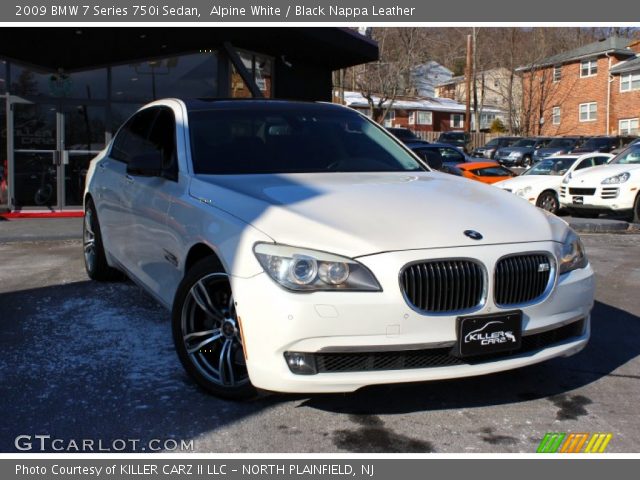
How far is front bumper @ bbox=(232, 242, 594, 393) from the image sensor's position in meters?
3.35

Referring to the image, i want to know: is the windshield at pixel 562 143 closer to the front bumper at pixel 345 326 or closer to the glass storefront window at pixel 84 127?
the glass storefront window at pixel 84 127

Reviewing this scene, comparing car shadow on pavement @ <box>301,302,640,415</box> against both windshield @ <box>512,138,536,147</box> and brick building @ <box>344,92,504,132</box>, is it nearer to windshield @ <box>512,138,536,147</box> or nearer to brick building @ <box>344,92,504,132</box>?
windshield @ <box>512,138,536,147</box>

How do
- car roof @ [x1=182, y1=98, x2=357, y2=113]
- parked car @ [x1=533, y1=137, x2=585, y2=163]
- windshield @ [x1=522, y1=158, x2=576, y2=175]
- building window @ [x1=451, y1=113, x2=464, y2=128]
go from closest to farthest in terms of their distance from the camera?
car roof @ [x1=182, y1=98, x2=357, y2=113]
windshield @ [x1=522, y1=158, x2=576, y2=175]
parked car @ [x1=533, y1=137, x2=585, y2=163]
building window @ [x1=451, y1=113, x2=464, y2=128]

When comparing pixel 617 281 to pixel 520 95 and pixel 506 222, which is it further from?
pixel 520 95

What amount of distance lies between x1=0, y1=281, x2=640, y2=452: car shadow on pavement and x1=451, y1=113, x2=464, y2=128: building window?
6030 centimetres

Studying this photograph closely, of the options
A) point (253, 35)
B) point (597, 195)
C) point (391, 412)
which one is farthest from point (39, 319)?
point (597, 195)

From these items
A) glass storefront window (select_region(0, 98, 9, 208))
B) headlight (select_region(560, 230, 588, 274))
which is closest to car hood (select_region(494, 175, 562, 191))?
glass storefront window (select_region(0, 98, 9, 208))

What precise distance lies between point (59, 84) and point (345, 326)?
11.4 meters

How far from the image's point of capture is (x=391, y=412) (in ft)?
12.5

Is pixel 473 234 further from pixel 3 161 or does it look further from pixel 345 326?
pixel 3 161

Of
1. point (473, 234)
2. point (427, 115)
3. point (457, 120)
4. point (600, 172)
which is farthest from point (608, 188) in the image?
point (457, 120)

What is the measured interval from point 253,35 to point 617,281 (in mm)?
7105

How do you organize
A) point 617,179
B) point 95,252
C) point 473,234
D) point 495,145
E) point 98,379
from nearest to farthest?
point 473,234 → point 98,379 → point 95,252 → point 617,179 → point 495,145

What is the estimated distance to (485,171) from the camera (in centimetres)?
1855
